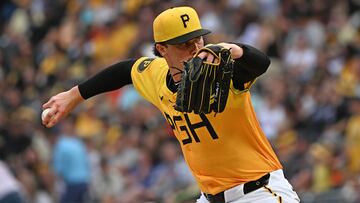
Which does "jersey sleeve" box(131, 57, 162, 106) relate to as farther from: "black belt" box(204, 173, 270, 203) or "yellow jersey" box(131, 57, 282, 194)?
"black belt" box(204, 173, 270, 203)

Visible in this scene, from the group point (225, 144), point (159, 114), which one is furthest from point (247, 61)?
point (159, 114)

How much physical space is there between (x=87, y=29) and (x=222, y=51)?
40.0ft

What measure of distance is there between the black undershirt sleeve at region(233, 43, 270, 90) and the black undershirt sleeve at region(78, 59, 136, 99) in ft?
4.12

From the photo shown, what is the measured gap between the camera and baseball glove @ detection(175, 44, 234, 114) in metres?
4.75

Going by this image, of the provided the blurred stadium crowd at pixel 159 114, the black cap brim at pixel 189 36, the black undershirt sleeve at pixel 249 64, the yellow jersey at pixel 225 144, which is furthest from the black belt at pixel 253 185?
the blurred stadium crowd at pixel 159 114

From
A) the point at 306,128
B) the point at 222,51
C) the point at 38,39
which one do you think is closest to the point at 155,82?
the point at 222,51

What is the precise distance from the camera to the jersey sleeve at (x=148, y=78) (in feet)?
19.7

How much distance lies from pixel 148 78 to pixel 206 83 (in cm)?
133

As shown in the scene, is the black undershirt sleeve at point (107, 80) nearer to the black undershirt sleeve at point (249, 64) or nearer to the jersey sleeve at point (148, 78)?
the jersey sleeve at point (148, 78)

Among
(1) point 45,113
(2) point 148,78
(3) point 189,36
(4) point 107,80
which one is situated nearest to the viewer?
(3) point 189,36

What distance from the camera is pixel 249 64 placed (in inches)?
198

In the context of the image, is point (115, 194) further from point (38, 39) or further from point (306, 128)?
point (38, 39)

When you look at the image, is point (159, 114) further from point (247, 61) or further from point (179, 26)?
point (247, 61)

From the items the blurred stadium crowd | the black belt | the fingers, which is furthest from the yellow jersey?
the blurred stadium crowd
